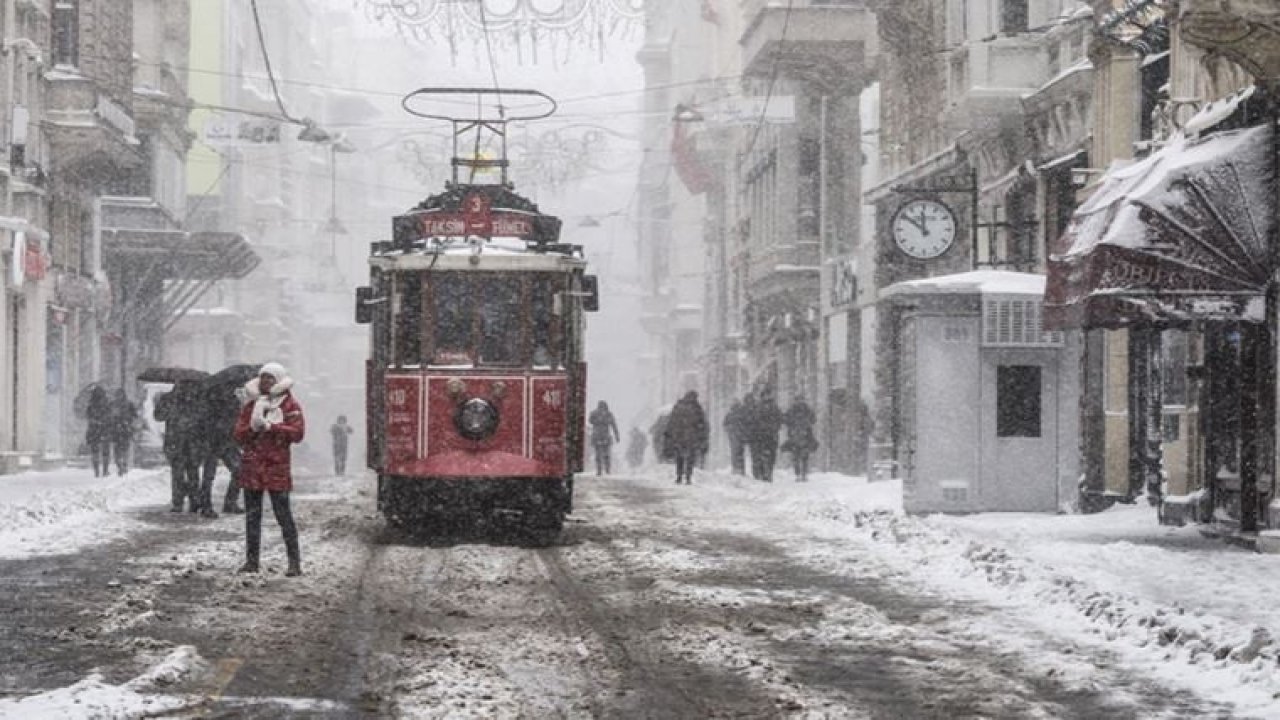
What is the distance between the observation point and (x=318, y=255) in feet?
326

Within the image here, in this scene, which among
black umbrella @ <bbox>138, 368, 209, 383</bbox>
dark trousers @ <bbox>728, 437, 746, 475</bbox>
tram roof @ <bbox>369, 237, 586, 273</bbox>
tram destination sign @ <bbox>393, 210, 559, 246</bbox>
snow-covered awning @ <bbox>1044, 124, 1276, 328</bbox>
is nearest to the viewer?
snow-covered awning @ <bbox>1044, 124, 1276, 328</bbox>

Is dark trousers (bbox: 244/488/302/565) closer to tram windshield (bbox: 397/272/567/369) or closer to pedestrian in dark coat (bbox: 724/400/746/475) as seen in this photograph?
tram windshield (bbox: 397/272/567/369)

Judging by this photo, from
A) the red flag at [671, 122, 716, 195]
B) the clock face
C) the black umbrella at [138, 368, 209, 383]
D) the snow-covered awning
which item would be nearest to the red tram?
the black umbrella at [138, 368, 209, 383]

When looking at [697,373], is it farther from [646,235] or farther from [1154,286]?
[1154,286]

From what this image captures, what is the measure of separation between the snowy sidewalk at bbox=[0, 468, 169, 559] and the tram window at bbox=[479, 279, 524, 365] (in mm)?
4037

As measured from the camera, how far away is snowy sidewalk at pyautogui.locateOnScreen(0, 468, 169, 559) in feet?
67.0

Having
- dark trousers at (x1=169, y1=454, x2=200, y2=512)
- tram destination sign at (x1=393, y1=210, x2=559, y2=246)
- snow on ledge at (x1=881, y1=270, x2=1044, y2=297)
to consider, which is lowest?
dark trousers at (x1=169, y1=454, x2=200, y2=512)

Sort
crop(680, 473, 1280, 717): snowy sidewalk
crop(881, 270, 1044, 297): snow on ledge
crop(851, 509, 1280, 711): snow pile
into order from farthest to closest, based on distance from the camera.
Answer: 1. crop(881, 270, 1044, 297): snow on ledge
2. crop(680, 473, 1280, 717): snowy sidewalk
3. crop(851, 509, 1280, 711): snow pile

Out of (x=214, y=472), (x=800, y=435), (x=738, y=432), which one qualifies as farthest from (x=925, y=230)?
(x=214, y=472)

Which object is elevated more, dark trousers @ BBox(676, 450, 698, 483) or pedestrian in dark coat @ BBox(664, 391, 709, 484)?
pedestrian in dark coat @ BBox(664, 391, 709, 484)

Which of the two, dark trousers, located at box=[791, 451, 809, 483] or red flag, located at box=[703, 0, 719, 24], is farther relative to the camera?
red flag, located at box=[703, 0, 719, 24]

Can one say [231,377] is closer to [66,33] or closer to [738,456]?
[738,456]

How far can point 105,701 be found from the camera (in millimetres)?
9234

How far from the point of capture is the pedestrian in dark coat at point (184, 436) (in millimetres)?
24727
